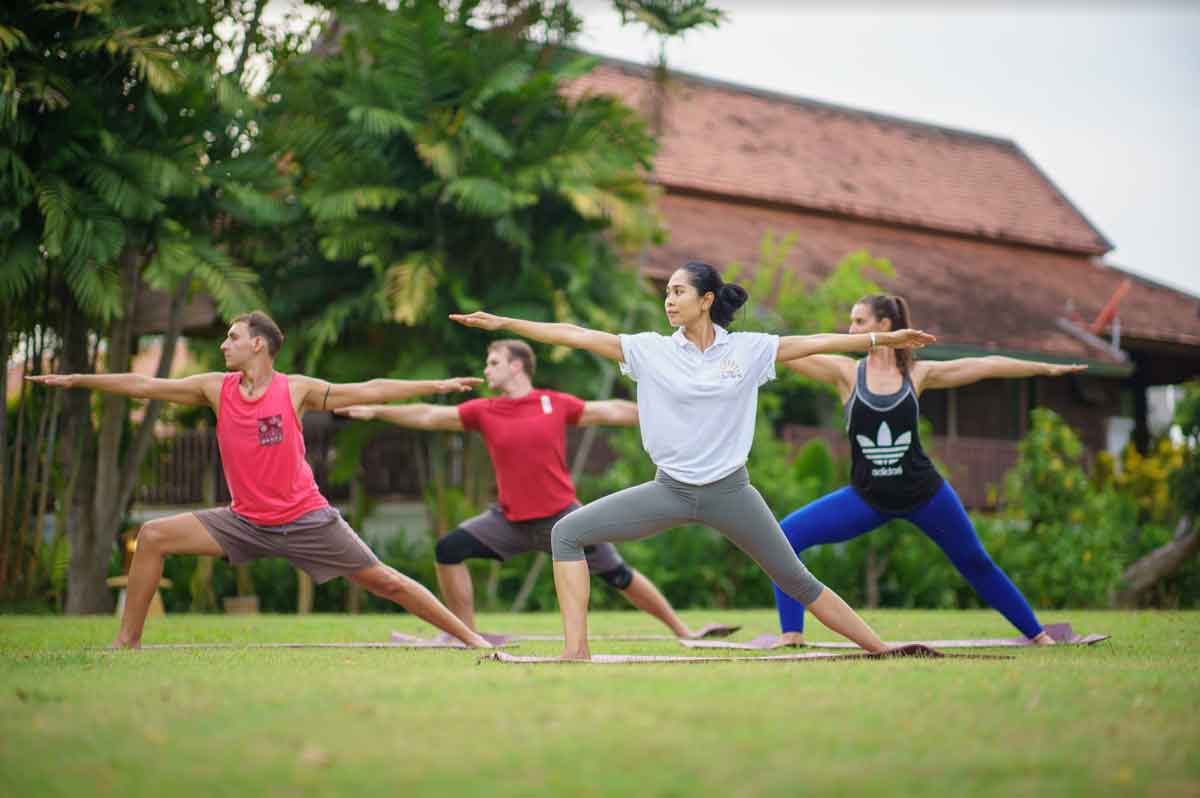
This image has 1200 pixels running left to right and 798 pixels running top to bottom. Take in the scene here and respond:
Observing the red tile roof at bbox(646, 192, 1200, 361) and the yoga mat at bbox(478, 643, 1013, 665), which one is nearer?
the yoga mat at bbox(478, 643, 1013, 665)

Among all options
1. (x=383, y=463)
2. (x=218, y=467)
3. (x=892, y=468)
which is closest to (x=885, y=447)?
(x=892, y=468)

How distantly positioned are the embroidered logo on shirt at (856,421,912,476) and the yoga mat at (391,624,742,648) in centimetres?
233

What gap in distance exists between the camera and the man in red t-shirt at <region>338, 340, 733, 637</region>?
416 inches

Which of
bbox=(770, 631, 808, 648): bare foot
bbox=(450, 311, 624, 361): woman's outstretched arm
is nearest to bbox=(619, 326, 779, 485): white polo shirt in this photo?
bbox=(450, 311, 624, 361): woman's outstretched arm

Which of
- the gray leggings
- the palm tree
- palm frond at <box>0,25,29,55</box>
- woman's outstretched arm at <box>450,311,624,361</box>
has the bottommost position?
the gray leggings

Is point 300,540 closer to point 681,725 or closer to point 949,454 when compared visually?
point 681,725

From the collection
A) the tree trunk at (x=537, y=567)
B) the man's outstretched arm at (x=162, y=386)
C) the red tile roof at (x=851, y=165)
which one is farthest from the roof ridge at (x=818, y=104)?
the man's outstretched arm at (x=162, y=386)

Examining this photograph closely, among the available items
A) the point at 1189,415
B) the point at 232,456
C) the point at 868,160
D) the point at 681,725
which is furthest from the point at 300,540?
the point at 868,160

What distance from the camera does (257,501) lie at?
884 centimetres

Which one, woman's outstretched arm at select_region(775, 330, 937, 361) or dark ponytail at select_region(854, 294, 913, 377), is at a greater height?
dark ponytail at select_region(854, 294, 913, 377)

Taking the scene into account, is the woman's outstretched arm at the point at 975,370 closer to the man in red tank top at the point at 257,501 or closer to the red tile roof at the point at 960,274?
the man in red tank top at the point at 257,501

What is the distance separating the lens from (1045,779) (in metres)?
4.21

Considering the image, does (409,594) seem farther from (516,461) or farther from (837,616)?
(837,616)

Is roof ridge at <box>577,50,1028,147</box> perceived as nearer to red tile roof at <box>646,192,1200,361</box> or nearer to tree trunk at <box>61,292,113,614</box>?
red tile roof at <box>646,192,1200,361</box>
